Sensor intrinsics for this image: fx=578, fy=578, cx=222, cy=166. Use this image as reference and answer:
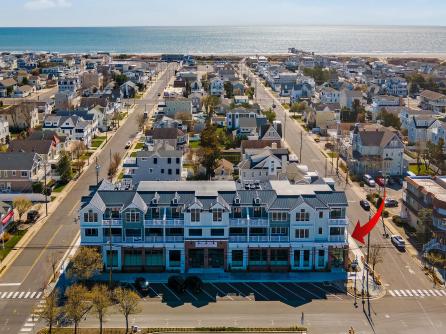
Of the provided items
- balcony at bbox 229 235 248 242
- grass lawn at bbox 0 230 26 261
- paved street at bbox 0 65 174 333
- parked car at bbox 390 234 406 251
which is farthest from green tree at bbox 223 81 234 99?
balcony at bbox 229 235 248 242

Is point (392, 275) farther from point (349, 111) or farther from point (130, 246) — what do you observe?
point (349, 111)

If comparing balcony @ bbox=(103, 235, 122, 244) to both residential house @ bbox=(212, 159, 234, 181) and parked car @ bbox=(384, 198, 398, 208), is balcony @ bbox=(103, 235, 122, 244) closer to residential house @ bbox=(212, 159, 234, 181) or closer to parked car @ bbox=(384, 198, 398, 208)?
residential house @ bbox=(212, 159, 234, 181)

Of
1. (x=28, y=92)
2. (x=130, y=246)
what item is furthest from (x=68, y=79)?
(x=130, y=246)

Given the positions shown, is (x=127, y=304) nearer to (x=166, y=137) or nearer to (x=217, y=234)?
(x=217, y=234)

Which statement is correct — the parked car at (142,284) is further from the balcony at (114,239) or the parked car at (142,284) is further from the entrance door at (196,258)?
the entrance door at (196,258)

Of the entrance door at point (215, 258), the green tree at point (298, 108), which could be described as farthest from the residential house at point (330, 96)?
the entrance door at point (215, 258)
